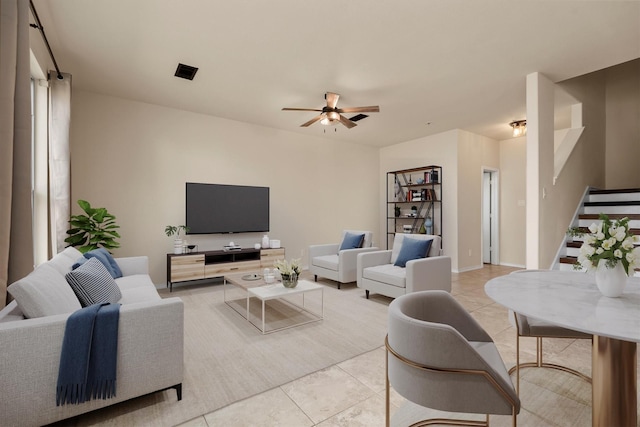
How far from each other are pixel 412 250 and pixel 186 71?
11.5 ft

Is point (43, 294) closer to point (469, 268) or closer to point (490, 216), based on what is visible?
point (469, 268)

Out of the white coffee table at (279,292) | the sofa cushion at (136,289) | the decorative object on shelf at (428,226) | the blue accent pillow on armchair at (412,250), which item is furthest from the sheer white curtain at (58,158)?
the decorative object on shelf at (428,226)

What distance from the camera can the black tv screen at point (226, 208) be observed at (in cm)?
480

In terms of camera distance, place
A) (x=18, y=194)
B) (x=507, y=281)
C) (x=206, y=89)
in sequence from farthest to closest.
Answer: (x=206, y=89) → (x=18, y=194) → (x=507, y=281)

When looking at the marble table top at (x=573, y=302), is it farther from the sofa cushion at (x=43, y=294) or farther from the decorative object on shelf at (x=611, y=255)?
the sofa cushion at (x=43, y=294)

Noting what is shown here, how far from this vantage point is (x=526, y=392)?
1.97 meters

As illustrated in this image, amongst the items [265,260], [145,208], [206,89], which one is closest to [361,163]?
[265,260]

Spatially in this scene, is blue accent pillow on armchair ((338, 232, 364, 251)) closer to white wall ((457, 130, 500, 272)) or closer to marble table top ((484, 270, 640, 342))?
white wall ((457, 130, 500, 272))

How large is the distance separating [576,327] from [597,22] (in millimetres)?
3043

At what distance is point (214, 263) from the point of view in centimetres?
473

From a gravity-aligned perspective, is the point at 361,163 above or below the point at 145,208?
above

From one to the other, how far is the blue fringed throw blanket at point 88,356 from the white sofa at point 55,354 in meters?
0.04

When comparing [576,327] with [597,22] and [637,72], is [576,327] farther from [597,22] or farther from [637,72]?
[637,72]

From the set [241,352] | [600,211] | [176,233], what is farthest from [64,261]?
[600,211]
